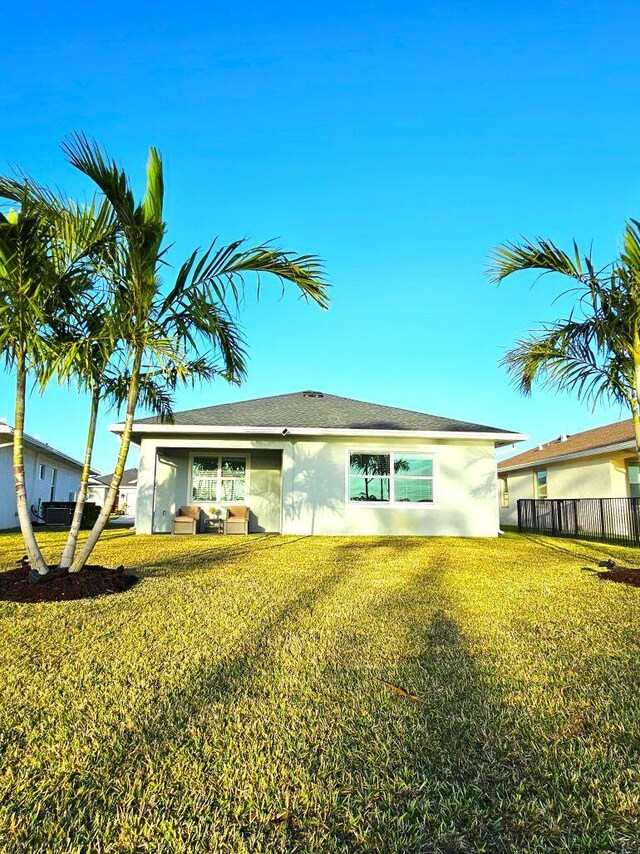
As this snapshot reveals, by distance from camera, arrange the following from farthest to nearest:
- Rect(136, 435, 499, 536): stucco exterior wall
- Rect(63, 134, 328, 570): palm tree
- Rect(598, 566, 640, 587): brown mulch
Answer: Rect(136, 435, 499, 536): stucco exterior wall
Rect(598, 566, 640, 587): brown mulch
Rect(63, 134, 328, 570): palm tree

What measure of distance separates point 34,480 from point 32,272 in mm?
18541

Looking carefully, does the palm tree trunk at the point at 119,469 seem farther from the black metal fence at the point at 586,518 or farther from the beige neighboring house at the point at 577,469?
the beige neighboring house at the point at 577,469

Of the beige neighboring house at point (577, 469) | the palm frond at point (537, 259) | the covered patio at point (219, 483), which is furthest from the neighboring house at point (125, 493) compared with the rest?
the palm frond at point (537, 259)

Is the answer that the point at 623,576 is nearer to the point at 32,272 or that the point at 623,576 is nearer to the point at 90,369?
the point at 90,369

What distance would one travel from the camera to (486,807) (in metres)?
1.83

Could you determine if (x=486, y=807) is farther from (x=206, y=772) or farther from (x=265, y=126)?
(x=265, y=126)

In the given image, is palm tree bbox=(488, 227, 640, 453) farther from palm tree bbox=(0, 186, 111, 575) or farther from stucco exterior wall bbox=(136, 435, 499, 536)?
stucco exterior wall bbox=(136, 435, 499, 536)

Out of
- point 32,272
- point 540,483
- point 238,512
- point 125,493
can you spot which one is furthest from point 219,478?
point 125,493

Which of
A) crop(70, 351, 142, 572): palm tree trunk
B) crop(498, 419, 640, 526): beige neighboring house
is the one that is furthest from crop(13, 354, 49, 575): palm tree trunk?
crop(498, 419, 640, 526): beige neighboring house

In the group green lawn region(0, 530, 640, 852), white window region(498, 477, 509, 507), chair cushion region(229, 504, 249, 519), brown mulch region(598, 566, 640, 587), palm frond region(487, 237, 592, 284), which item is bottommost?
green lawn region(0, 530, 640, 852)

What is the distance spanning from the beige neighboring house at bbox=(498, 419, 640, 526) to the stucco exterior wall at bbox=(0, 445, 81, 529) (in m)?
20.2

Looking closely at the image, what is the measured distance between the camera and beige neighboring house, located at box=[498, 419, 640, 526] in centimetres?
1727

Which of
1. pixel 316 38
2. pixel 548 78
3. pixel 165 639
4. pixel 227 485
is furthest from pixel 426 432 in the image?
pixel 165 639

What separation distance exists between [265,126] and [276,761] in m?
14.1
